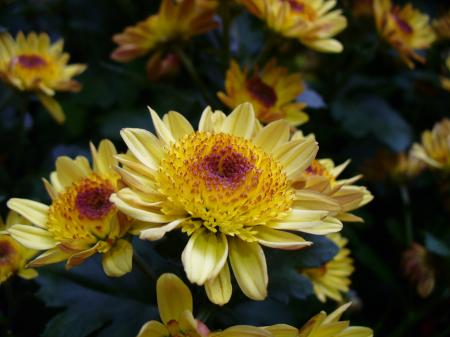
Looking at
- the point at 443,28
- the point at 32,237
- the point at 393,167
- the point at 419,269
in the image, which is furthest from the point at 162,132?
the point at 443,28

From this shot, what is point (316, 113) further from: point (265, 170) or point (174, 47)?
point (265, 170)

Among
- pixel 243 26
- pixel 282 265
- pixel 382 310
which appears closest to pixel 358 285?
pixel 382 310

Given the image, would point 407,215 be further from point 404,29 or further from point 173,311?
point 173,311

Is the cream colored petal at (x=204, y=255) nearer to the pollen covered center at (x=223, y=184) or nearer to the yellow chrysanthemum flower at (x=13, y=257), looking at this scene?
the pollen covered center at (x=223, y=184)

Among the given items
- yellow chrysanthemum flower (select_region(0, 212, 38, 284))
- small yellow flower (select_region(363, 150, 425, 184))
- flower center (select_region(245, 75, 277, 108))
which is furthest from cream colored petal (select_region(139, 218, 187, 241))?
small yellow flower (select_region(363, 150, 425, 184))

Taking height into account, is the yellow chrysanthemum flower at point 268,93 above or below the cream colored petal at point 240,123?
below

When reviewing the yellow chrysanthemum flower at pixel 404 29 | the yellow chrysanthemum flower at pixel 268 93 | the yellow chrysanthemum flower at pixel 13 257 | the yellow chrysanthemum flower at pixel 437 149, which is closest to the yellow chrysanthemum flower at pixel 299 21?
the yellow chrysanthemum flower at pixel 268 93

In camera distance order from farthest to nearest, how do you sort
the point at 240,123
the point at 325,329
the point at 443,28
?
1. the point at 443,28
2. the point at 240,123
3. the point at 325,329
